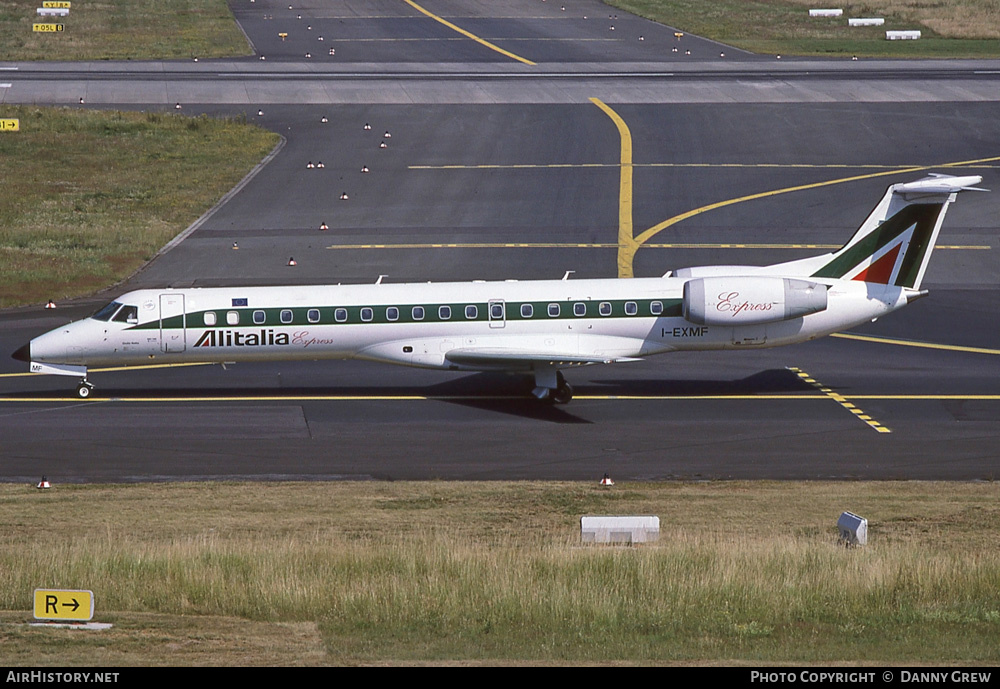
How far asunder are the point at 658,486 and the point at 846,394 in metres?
8.64

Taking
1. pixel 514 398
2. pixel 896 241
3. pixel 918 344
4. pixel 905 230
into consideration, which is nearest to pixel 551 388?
pixel 514 398

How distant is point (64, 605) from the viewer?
44.8 feet

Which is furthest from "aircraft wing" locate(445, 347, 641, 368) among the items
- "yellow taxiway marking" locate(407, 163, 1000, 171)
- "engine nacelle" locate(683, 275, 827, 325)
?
"yellow taxiway marking" locate(407, 163, 1000, 171)

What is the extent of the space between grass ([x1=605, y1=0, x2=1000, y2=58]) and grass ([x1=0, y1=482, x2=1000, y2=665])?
64.3 metres

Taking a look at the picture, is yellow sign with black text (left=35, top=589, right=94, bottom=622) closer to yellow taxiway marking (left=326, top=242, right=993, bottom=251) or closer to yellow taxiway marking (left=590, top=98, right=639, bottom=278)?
yellow taxiway marking (left=590, top=98, right=639, bottom=278)

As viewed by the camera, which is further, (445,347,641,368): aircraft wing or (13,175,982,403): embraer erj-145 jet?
(13,175,982,403): embraer erj-145 jet

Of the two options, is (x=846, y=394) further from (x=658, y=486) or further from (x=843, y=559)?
(x=843, y=559)

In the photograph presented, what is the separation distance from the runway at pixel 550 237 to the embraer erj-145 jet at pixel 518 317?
4.86 ft

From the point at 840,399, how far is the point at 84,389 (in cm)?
1917

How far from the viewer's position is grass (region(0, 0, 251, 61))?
84.3 metres

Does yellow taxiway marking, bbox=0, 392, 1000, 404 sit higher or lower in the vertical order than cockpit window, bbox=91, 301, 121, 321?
lower

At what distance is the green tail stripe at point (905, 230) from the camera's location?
102 ft

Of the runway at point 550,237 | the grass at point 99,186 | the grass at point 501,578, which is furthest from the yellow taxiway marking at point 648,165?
the grass at point 501,578

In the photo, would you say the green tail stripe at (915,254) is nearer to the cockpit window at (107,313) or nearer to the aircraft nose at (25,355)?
the cockpit window at (107,313)
